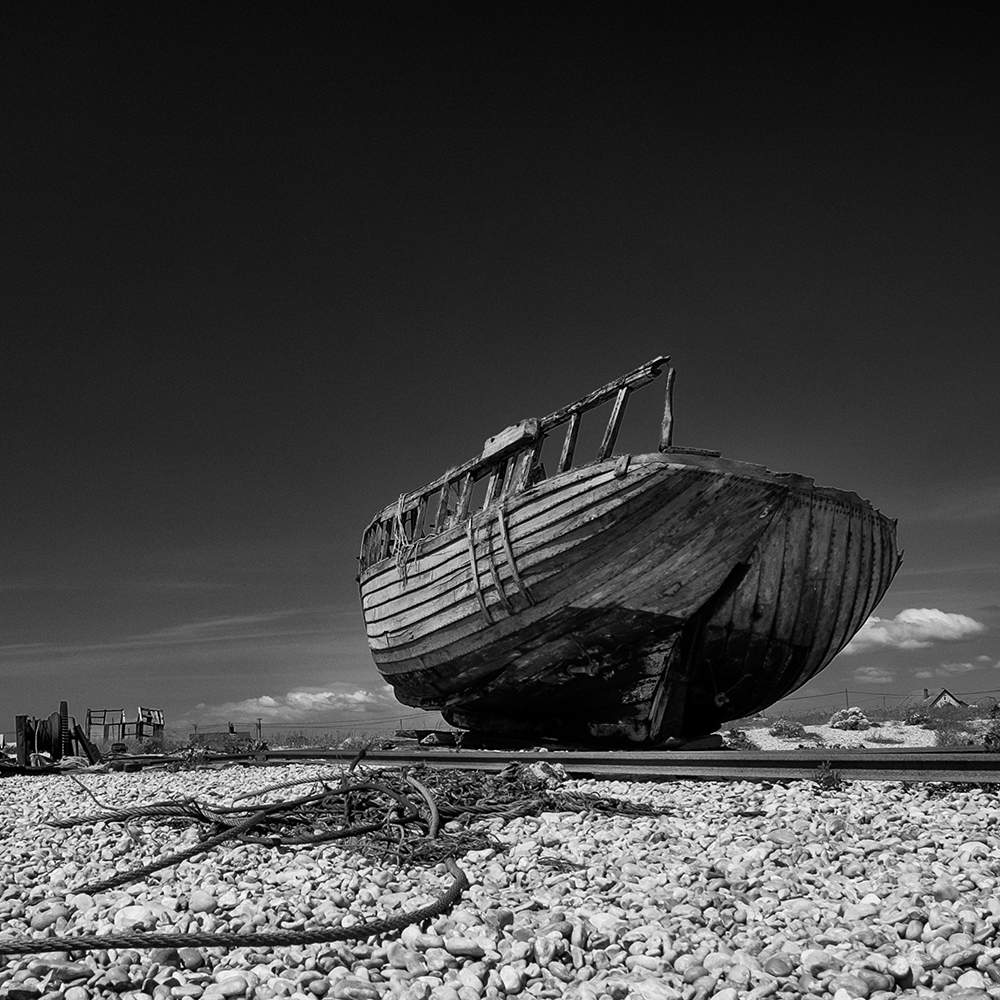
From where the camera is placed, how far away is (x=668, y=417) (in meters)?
9.34

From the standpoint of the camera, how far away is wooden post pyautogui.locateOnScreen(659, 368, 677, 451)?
9.21 m

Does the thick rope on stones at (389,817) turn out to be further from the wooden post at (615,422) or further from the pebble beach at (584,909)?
the wooden post at (615,422)

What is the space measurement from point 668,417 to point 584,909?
21.6 feet

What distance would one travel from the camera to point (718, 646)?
1027cm

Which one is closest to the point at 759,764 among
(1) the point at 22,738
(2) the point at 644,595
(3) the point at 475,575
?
(2) the point at 644,595

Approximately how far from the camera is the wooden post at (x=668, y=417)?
9211 mm

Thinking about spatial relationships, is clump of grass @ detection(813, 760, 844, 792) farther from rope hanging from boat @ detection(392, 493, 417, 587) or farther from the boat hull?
rope hanging from boat @ detection(392, 493, 417, 587)

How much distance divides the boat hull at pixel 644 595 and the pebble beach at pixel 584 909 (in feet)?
13.5

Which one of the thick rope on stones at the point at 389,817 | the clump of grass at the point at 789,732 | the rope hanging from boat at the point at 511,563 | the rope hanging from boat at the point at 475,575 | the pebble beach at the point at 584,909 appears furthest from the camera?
the clump of grass at the point at 789,732

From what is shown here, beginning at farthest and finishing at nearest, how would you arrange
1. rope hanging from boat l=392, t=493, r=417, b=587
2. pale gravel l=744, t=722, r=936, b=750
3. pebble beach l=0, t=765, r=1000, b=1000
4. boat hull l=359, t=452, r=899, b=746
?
pale gravel l=744, t=722, r=936, b=750, rope hanging from boat l=392, t=493, r=417, b=587, boat hull l=359, t=452, r=899, b=746, pebble beach l=0, t=765, r=1000, b=1000

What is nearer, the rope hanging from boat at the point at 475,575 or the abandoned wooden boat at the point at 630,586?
the abandoned wooden boat at the point at 630,586

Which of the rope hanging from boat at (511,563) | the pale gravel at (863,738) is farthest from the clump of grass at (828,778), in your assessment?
the pale gravel at (863,738)

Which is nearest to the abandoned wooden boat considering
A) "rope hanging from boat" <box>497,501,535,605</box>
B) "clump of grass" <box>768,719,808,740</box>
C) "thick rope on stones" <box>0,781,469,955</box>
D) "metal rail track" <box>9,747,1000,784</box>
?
"rope hanging from boat" <box>497,501,535,605</box>

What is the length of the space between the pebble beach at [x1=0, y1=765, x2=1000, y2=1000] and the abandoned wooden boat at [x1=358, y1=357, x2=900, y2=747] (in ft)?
13.6
